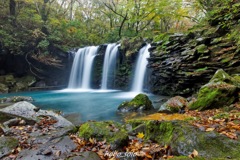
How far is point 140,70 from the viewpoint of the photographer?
579 inches

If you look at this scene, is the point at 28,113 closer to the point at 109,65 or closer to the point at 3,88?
the point at 109,65

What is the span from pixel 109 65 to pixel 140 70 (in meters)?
3.86

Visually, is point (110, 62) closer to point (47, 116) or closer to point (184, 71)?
point (184, 71)

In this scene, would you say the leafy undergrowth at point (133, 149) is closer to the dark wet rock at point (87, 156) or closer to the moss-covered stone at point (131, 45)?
the dark wet rock at point (87, 156)

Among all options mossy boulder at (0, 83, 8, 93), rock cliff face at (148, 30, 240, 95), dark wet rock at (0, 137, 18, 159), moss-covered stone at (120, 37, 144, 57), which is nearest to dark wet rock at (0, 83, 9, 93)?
mossy boulder at (0, 83, 8, 93)

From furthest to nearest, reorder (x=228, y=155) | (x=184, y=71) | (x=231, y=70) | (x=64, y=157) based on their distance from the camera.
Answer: (x=184, y=71) → (x=231, y=70) → (x=64, y=157) → (x=228, y=155)

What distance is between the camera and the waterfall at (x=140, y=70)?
14336 mm

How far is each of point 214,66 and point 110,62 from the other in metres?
9.91

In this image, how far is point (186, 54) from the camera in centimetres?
1054

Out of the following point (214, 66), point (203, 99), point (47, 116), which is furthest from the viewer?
point (214, 66)

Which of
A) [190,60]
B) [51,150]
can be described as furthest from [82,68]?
[51,150]

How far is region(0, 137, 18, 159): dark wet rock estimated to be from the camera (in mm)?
2923

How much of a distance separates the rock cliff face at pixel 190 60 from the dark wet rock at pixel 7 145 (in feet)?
28.4

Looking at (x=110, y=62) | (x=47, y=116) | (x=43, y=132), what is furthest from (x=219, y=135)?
(x=110, y=62)
